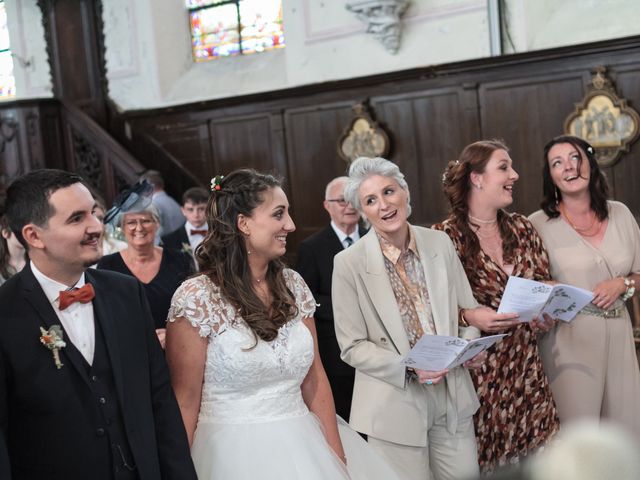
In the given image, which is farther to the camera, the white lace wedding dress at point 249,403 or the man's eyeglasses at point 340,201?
the man's eyeglasses at point 340,201

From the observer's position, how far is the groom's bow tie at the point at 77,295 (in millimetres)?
2480

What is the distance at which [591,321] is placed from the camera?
4203mm

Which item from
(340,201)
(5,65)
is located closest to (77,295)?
(340,201)

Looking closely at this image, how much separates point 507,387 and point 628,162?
412 centimetres

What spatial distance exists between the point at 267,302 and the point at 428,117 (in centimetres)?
579

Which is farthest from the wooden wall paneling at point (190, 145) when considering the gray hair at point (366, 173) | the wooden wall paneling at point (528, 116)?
the gray hair at point (366, 173)

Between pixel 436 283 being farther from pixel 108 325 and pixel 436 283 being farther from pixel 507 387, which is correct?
pixel 108 325

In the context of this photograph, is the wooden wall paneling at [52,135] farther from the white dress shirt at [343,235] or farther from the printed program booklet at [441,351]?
the printed program booklet at [441,351]

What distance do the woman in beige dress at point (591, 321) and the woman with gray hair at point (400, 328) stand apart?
0.72 metres

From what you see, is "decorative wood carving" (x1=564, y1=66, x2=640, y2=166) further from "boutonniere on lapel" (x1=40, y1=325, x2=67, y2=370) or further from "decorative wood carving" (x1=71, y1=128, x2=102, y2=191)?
"boutonniere on lapel" (x1=40, y1=325, x2=67, y2=370)

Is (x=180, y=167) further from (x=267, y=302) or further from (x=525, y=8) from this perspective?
(x=267, y=302)

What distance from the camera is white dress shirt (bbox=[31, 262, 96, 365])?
252cm

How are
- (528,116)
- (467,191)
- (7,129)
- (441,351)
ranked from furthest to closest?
(7,129)
(528,116)
(467,191)
(441,351)

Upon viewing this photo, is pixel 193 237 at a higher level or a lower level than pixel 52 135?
lower
